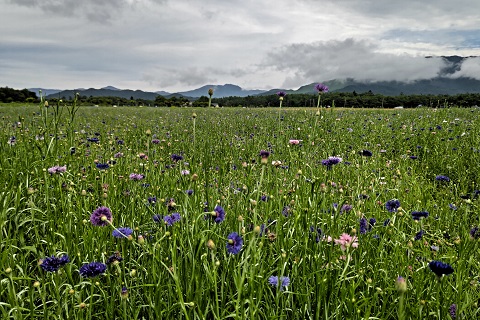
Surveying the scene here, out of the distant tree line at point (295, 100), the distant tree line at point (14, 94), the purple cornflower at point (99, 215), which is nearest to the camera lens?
the purple cornflower at point (99, 215)

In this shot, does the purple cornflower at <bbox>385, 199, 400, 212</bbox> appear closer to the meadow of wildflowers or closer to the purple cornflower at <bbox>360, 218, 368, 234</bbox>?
the meadow of wildflowers

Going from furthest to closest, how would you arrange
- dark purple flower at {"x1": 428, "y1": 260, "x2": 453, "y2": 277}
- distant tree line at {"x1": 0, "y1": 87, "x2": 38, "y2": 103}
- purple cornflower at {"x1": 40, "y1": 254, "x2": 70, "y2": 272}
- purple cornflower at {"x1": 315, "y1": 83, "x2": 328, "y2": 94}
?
1. distant tree line at {"x1": 0, "y1": 87, "x2": 38, "y2": 103}
2. purple cornflower at {"x1": 315, "y1": 83, "x2": 328, "y2": 94}
3. purple cornflower at {"x1": 40, "y1": 254, "x2": 70, "y2": 272}
4. dark purple flower at {"x1": 428, "y1": 260, "x2": 453, "y2": 277}

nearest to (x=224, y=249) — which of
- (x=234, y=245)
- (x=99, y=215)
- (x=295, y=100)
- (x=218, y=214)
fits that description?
(x=218, y=214)

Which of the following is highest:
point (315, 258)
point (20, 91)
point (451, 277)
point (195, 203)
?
point (20, 91)

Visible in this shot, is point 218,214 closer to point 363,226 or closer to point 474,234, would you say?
point 363,226

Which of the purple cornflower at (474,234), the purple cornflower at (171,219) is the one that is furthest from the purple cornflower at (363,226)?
the purple cornflower at (171,219)

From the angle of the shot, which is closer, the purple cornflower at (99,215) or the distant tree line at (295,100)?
the purple cornflower at (99,215)

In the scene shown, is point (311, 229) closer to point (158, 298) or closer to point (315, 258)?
point (315, 258)

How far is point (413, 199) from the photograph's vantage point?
3.39 m

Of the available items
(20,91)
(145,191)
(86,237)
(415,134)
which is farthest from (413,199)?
(20,91)

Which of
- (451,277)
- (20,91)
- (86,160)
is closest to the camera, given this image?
(451,277)

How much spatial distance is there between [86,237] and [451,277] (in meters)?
2.25

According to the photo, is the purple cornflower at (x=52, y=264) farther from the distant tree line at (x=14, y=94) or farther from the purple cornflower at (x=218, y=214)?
the distant tree line at (x=14, y=94)

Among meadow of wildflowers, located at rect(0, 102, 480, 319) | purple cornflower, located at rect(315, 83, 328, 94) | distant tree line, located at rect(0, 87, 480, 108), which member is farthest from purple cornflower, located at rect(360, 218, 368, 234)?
distant tree line, located at rect(0, 87, 480, 108)
